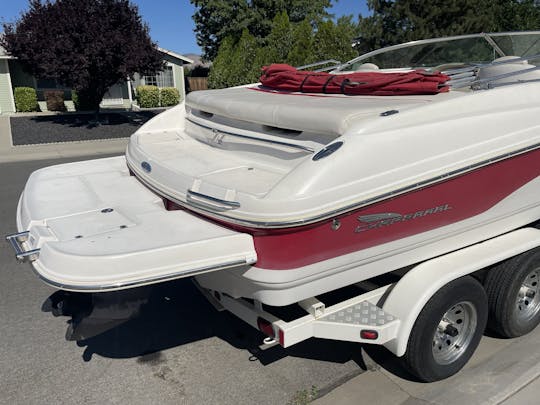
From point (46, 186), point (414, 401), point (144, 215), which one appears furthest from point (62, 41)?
point (414, 401)

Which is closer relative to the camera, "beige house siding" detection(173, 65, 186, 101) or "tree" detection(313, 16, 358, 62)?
"tree" detection(313, 16, 358, 62)

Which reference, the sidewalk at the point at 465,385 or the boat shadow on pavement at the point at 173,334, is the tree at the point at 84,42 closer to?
the boat shadow on pavement at the point at 173,334

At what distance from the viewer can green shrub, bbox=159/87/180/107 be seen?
24.1 m

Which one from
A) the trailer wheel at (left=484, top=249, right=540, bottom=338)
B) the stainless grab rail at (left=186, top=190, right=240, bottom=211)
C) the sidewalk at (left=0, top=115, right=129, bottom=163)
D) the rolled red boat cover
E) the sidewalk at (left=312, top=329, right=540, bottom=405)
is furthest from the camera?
the sidewalk at (left=0, top=115, right=129, bottom=163)

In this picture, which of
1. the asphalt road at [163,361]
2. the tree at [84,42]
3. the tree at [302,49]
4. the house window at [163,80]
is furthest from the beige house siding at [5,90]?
the asphalt road at [163,361]

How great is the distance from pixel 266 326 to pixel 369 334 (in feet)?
1.87

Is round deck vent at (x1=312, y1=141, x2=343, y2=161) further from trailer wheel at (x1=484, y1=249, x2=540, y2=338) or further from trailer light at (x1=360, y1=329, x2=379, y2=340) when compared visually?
trailer wheel at (x1=484, y1=249, x2=540, y2=338)

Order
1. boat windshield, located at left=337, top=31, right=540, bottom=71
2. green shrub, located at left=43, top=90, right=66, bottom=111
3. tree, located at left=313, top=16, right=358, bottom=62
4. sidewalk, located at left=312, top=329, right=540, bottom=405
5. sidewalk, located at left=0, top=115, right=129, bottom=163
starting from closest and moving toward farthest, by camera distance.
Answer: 1. sidewalk, located at left=312, top=329, right=540, bottom=405
2. boat windshield, located at left=337, top=31, right=540, bottom=71
3. sidewalk, located at left=0, top=115, right=129, bottom=163
4. tree, located at left=313, top=16, right=358, bottom=62
5. green shrub, located at left=43, top=90, right=66, bottom=111

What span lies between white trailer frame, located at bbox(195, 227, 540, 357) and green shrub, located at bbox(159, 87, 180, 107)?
22.5 metres

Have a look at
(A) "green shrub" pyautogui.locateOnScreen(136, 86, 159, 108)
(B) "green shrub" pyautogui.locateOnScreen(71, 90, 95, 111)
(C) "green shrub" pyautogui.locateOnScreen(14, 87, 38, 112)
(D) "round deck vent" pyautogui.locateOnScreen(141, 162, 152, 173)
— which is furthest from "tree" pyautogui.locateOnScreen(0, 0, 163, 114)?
(D) "round deck vent" pyautogui.locateOnScreen(141, 162, 152, 173)

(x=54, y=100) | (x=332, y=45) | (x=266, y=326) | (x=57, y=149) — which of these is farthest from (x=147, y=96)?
(x=266, y=326)

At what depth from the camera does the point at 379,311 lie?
2.76 metres

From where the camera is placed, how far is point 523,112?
3.07 meters

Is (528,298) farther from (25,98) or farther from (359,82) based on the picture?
(25,98)
